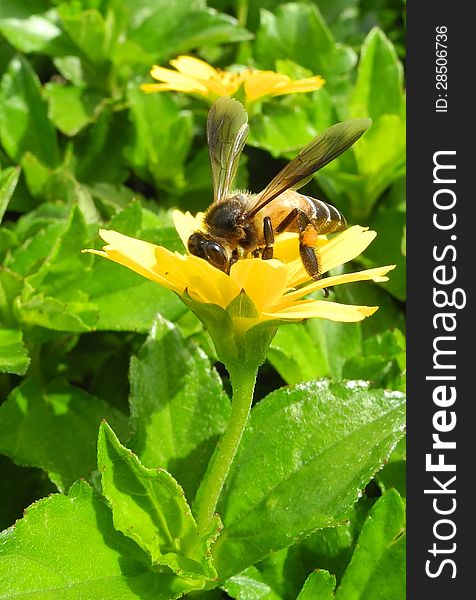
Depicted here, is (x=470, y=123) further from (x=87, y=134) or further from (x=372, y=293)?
(x=87, y=134)

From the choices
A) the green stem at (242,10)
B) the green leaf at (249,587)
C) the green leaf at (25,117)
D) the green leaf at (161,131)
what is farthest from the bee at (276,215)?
Answer: the green stem at (242,10)

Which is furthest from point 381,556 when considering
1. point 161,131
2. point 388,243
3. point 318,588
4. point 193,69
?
point 161,131

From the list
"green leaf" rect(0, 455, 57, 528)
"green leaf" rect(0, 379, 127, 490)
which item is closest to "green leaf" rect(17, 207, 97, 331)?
"green leaf" rect(0, 379, 127, 490)

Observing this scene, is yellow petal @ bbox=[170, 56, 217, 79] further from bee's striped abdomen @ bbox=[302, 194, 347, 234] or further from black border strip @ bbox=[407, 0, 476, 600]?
bee's striped abdomen @ bbox=[302, 194, 347, 234]

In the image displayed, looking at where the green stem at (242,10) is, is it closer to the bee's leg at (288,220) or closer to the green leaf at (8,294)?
the green leaf at (8,294)

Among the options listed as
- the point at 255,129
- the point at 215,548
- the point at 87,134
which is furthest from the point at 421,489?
the point at 87,134

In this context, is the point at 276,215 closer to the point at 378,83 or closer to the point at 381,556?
the point at 381,556
